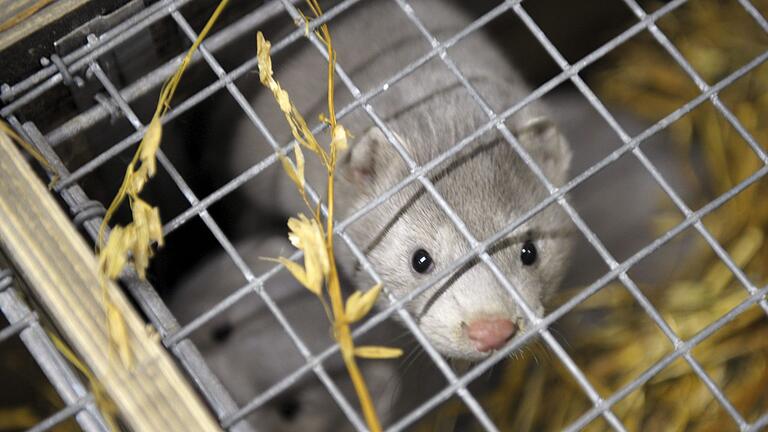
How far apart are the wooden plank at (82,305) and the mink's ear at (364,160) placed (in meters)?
0.55

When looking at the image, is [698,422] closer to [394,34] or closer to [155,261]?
[394,34]

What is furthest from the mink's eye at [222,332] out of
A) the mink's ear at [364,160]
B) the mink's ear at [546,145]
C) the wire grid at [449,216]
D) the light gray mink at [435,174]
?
the mink's ear at [546,145]

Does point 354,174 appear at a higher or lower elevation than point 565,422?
higher

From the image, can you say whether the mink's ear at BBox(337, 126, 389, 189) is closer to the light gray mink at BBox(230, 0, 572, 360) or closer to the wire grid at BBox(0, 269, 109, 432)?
the light gray mink at BBox(230, 0, 572, 360)

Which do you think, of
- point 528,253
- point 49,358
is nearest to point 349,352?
point 49,358

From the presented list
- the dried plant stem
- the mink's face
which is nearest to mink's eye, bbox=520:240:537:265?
the mink's face

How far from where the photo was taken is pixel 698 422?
175 centimetres

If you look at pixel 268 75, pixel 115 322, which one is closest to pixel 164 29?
pixel 268 75

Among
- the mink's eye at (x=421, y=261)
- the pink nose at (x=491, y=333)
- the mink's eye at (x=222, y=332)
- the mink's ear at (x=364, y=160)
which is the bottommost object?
the pink nose at (x=491, y=333)

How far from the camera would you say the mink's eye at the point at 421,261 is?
1.45 meters

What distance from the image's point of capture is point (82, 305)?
99 centimetres

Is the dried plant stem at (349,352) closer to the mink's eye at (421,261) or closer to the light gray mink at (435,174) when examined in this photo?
the light gray mink at (435,174)

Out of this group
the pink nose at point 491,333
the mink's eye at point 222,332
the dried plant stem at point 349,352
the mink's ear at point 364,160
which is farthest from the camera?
the mink's eye at point 222,332

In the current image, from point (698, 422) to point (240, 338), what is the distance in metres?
0.94
